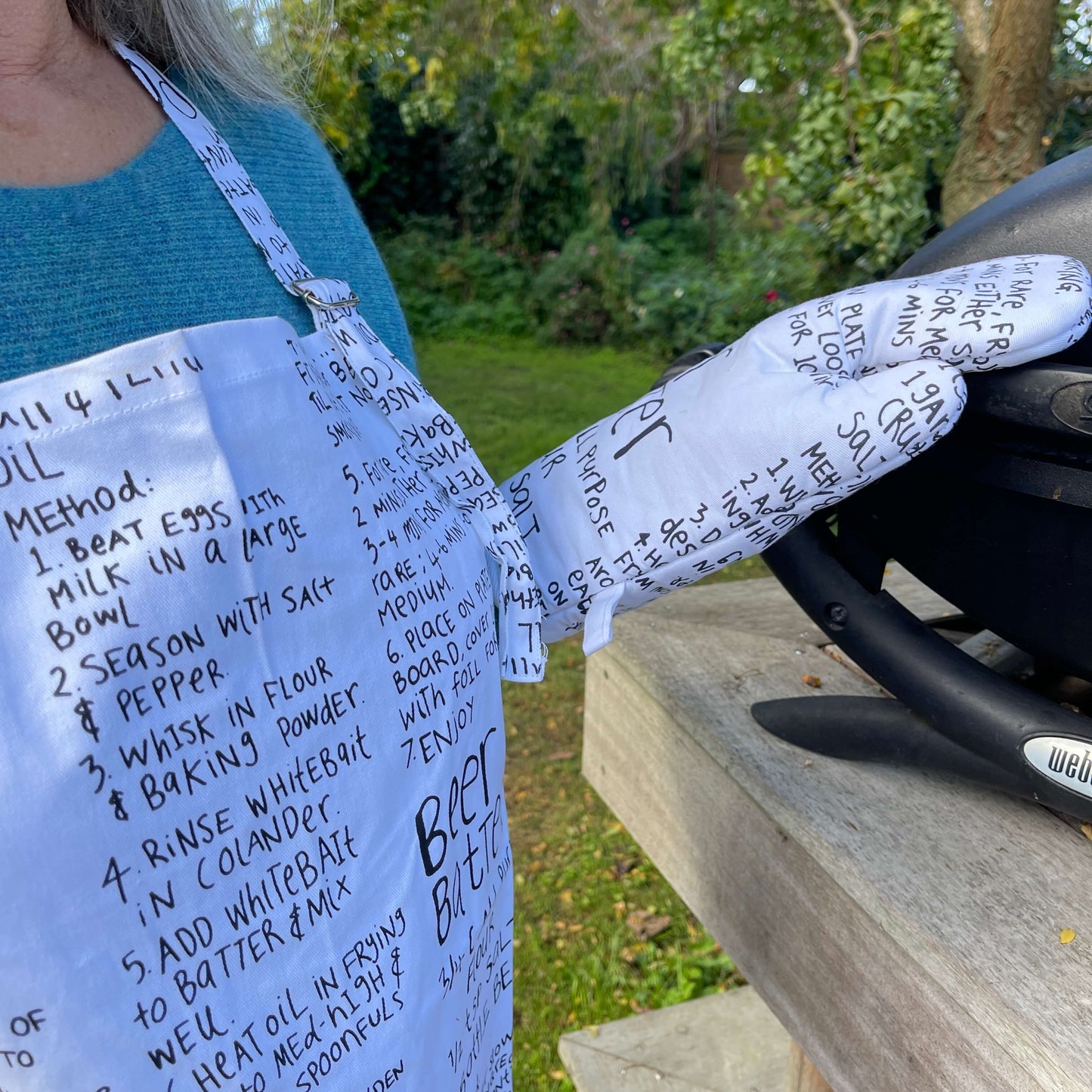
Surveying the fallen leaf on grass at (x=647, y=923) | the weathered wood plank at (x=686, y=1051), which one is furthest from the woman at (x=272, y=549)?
the fallen leaf on grass at (x=647, y=923)

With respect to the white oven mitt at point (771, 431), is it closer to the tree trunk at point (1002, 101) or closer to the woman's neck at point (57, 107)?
the woman's neck at point (57, 107)

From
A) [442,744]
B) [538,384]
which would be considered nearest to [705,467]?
[442,744]

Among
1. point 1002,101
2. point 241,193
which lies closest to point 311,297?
point 241,193

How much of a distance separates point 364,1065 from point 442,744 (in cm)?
22

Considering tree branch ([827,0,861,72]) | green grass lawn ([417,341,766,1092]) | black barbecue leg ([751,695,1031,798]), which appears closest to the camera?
black barbecue leg ([751,695,1031,798])

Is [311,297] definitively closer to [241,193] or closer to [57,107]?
[241,193]

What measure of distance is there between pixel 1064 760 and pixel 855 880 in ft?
0.66

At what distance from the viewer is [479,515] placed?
2.82 feet

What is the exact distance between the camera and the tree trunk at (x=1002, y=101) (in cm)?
217

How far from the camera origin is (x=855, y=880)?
87 centimetres

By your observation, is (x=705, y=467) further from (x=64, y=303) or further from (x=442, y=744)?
(x=64, y=303)

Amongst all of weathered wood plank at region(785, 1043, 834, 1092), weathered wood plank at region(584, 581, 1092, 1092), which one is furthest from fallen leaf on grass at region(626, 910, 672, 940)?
weathered wood plank at region(584, 581, 1092, 1092)

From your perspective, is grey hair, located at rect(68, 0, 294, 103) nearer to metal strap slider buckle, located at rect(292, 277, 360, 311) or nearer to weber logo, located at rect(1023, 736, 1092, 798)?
metal strap slider buckle, located at rect(292, 277, 360, 311)

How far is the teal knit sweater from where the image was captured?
0.65 meters
